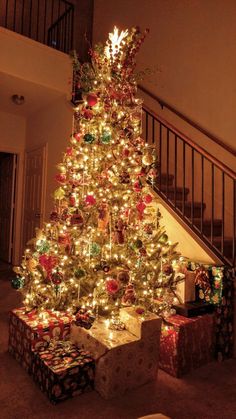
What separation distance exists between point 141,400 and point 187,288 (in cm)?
95

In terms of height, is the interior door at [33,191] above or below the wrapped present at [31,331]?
above

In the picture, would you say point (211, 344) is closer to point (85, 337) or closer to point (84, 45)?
point (85, 337)

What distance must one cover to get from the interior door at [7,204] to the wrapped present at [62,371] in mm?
3809

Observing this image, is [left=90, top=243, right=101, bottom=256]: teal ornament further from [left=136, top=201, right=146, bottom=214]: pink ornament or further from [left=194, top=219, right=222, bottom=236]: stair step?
[left=194, top=219, right=222, bottom=236]: stair step

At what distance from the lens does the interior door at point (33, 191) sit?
500 centimetres

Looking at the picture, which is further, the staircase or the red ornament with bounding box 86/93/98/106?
the staircase

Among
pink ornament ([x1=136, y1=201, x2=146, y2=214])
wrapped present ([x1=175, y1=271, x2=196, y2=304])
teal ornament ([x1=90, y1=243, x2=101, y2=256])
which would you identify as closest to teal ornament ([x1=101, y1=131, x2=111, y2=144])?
pink ornament ([x1=136, y1=201, x2=146, y2=214])

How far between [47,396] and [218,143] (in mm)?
3059

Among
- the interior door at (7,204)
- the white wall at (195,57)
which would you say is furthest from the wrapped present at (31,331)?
the interior door at (7,204)

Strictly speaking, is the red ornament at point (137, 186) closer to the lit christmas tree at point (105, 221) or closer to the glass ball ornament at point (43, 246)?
the lit christmas tree at point (105, 221)

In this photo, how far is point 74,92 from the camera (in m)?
4.37

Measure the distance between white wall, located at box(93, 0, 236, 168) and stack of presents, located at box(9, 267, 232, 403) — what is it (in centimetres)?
201

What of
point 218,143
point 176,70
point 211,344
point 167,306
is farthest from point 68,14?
point 211,344

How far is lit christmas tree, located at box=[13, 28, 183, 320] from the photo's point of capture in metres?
2.45
